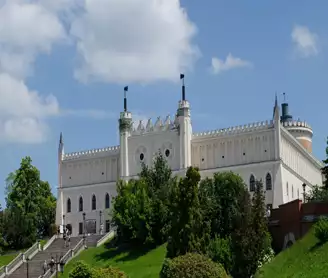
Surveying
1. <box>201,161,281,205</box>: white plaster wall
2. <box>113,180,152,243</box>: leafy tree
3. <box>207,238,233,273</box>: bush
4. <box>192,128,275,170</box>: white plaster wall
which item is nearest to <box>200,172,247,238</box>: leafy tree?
<box>207,238,233,273</box>: bush

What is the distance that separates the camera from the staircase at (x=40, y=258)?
59500 millimetres

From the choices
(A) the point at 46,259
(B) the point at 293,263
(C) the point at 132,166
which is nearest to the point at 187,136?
(C) the point at 132,166

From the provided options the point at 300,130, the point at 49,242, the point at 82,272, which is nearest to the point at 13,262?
the point at 49,242

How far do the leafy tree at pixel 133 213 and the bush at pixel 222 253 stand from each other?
11828 mm

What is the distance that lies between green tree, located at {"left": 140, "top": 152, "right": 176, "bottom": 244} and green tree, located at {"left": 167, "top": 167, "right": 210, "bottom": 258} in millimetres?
10564

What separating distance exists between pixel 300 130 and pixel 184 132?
1602 cm

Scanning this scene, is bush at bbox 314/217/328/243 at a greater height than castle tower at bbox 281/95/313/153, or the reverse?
castle tower at bbox 281/95/313/153

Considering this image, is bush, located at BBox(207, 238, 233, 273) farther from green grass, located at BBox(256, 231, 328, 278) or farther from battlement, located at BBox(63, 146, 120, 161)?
battlement, located at BBox(63, 146, 120, 161)

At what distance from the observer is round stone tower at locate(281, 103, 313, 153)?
3137 inches

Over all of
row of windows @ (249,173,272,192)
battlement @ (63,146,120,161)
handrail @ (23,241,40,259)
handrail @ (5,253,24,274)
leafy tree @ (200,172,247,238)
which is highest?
battlement @ (63,146,120,161)

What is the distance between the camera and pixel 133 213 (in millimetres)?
61094

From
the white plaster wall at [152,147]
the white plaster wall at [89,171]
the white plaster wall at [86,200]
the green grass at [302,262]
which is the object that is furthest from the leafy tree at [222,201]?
the white plaster wall at [89,171]

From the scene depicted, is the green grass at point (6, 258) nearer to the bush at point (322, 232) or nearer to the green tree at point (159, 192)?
the green tree at point (159, 192)

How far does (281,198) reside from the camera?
64.4 meters
